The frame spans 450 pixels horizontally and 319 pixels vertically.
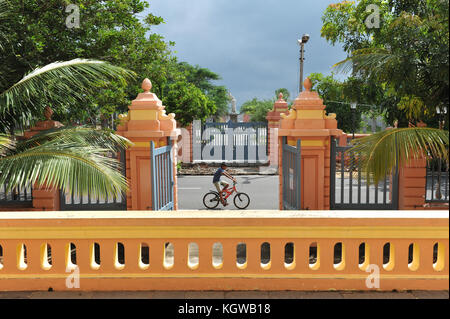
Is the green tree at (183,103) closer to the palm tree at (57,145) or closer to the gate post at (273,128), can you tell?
the gate post at (273,128)

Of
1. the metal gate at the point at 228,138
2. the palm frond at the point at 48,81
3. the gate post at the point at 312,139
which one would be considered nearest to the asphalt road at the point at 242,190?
the metal gate at the point at 228,138

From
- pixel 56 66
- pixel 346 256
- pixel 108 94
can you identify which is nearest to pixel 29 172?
pixel 56 66

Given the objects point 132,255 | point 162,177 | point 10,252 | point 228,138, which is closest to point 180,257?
point 132,255

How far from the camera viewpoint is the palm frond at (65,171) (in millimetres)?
4227

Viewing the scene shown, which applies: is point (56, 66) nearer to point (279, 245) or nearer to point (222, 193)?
point (279, 245)

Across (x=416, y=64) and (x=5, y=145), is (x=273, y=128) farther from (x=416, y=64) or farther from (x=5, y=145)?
(x=5, y=145)

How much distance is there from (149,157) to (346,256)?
3.50 m

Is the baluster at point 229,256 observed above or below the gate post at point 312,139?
below

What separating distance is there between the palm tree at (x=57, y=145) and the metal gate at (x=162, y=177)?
0.58m

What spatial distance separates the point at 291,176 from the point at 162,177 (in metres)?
2.05

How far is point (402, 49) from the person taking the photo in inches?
214

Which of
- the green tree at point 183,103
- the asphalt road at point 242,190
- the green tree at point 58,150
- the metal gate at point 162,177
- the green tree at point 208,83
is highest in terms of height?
the green tree at point 208,83

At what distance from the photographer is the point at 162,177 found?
682cm

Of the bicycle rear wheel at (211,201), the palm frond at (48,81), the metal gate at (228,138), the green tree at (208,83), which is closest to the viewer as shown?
the palm frond at (48,81)
